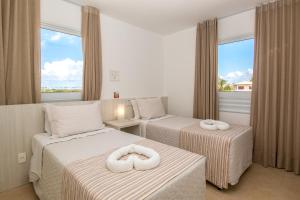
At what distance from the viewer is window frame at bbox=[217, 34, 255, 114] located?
115 inches

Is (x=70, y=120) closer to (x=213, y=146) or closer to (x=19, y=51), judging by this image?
(x=19, y=51)

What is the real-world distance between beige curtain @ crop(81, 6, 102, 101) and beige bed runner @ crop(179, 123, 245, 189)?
5.06 ft

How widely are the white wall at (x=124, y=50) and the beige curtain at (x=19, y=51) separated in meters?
0.24

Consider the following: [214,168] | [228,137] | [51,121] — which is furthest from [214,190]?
[51,121]

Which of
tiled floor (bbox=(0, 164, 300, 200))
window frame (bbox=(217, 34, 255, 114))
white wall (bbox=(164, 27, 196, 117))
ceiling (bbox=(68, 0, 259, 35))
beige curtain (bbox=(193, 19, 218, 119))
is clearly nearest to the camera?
tiled floor (bbox=(0, 164, 300, 200))

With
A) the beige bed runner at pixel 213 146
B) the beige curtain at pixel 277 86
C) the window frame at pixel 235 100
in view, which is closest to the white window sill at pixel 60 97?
the beige bed runner at pixel 213 146

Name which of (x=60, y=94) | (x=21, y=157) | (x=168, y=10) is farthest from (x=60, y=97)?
(x=168, y=10)

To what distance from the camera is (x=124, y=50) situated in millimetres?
3299

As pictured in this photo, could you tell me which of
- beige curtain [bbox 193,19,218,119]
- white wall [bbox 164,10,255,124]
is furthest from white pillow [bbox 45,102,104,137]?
white wall [bbox 164,10,255,124]

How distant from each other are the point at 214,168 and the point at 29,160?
228 cm

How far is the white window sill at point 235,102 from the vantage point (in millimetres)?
2926

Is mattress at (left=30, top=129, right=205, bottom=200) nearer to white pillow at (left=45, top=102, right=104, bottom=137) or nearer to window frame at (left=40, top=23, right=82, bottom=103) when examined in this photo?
white pillow at (left=45, top=102, right=104, bottom=137)

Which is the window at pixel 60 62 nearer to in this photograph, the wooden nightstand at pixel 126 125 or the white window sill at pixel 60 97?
the white window sill at pixel 60 97

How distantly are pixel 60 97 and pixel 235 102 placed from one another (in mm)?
2902
